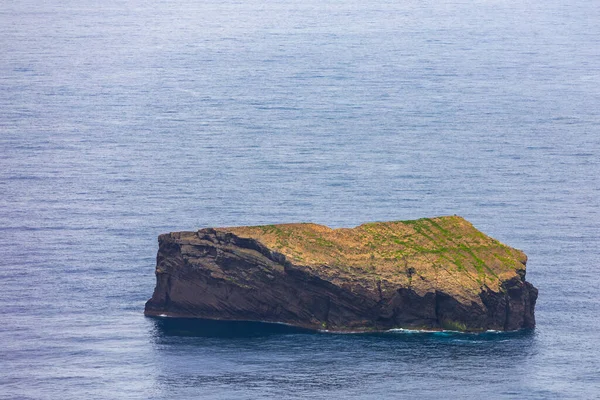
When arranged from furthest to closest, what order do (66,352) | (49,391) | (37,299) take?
(37,299) < (66,352) < (49,391)

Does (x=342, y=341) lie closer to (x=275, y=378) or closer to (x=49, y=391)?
(x=275, y=378)

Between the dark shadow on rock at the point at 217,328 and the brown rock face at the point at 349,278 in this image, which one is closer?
the brown rock face at the point at 349,278

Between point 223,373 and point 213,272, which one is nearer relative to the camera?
point 223,373

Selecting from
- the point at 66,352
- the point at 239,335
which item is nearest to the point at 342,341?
the point at 239,335

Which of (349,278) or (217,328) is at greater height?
(349,278)

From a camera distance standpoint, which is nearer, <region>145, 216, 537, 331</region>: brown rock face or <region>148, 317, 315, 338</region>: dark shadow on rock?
<region>145, 216, 537, 331</region>: brown rock face

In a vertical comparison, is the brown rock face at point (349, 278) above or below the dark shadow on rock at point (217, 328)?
above

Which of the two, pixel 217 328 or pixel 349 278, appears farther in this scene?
pixel 217 328

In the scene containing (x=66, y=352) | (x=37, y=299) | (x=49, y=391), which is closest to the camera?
(x=49, y=391)
